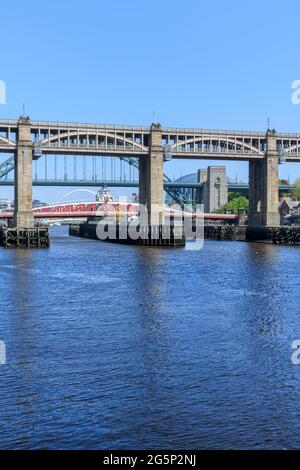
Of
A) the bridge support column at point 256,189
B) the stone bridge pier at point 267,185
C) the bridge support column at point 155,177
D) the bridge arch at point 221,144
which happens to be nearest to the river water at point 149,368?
the bridge support column at point 155,177

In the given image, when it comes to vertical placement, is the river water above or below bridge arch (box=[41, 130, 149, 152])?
below

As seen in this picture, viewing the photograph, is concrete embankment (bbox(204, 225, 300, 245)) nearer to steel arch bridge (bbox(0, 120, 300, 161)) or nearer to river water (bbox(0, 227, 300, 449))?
steel arch bridge (bbox(0, 120, 300, 161))

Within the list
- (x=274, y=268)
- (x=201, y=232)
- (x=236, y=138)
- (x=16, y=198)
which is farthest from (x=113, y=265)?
(x=201, y=232)

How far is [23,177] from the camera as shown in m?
113

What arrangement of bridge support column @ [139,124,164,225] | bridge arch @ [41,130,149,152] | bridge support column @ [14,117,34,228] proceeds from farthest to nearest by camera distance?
bridge support column @ [139,124,164,225] → bridge arch @ [41,130,149,152] → bridge support column @ [14,117,34,228]

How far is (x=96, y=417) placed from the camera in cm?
1950

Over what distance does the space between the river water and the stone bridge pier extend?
80.9 m

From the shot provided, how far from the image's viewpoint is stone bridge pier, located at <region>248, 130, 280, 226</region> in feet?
421

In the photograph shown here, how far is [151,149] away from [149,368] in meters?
97.8

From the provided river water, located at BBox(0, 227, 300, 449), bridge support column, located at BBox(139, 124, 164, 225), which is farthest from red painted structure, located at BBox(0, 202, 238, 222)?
river water, located at BBox(0, 227, 300, 449)

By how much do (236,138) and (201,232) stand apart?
51440mm

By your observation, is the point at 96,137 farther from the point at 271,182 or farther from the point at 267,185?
the point at 271,182

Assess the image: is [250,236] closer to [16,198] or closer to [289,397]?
[16,198]

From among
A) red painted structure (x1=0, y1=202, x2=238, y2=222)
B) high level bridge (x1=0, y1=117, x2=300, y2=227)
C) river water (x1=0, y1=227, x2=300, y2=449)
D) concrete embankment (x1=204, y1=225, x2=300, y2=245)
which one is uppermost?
high level bridge (x1=0, y1=117, x2=300, y2=227)
